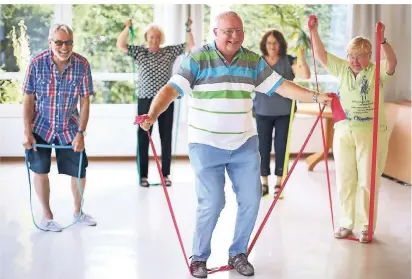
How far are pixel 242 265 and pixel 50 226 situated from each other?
4.78ft

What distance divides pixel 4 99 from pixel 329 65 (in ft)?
13.2

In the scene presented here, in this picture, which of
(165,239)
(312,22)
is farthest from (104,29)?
(312,22)

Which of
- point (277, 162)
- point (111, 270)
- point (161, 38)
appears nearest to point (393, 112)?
point (277, 162)

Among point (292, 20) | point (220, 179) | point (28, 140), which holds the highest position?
point (292, 20)

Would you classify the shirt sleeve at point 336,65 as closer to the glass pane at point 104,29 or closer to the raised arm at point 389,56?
the raised arm at point 389,56

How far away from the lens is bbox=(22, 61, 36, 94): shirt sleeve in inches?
168

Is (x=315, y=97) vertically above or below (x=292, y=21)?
below

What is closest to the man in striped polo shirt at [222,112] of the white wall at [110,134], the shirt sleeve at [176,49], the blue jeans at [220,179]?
the blue jeans at [220,179]

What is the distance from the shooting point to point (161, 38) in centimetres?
581

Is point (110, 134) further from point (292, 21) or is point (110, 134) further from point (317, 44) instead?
point (317, 44)

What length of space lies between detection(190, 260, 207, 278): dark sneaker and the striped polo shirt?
0.65m

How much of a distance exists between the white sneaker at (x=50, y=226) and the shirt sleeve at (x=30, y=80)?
86cm

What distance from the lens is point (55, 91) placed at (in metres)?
4.29

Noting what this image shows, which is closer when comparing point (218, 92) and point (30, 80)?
point (218, 92)
